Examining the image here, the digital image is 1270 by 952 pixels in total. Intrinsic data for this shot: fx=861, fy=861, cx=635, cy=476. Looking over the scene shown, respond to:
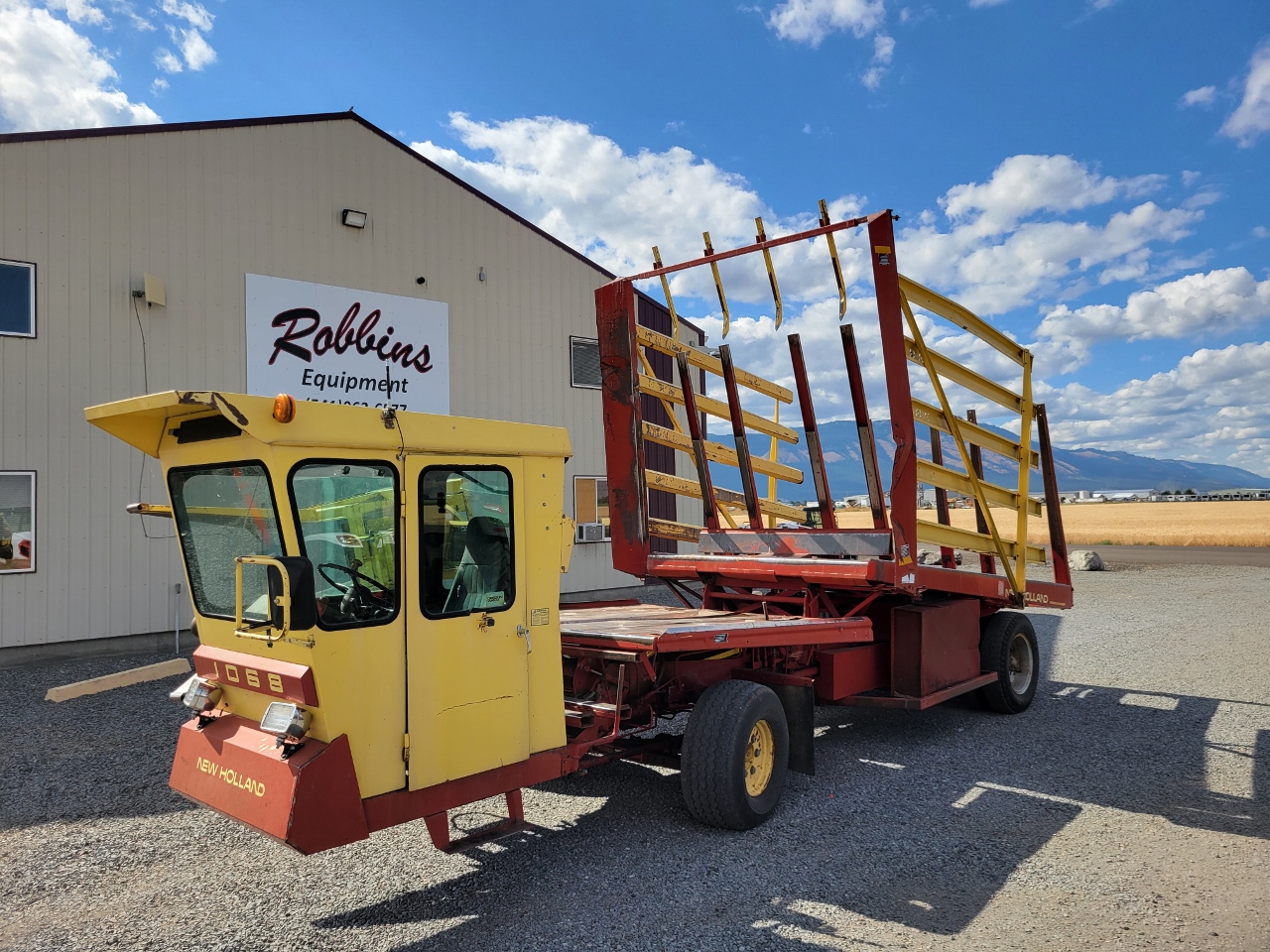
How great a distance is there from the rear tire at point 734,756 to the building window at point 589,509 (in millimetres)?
9295

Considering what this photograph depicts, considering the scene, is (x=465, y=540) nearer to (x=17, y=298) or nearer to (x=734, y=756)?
(x=734, y=756)

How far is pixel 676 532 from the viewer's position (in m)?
7.58

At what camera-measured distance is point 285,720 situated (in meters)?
3.54

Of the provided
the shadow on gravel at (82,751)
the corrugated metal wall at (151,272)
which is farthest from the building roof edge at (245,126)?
the shadow on gravel at (82,751)

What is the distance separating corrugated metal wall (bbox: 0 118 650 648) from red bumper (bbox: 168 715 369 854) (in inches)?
307

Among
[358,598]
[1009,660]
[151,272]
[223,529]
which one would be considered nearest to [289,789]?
[358,598]

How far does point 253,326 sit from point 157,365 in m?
1.25

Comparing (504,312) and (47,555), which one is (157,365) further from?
(504,312)

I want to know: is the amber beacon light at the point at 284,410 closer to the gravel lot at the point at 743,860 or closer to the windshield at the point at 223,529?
the windshield at the point at 223,529

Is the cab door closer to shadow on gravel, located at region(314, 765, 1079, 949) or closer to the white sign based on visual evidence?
shadow on gravel, located at region(314, 765, 1079, 949)

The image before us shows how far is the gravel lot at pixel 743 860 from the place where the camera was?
3840 mm

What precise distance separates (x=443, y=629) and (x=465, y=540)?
1.40 feet

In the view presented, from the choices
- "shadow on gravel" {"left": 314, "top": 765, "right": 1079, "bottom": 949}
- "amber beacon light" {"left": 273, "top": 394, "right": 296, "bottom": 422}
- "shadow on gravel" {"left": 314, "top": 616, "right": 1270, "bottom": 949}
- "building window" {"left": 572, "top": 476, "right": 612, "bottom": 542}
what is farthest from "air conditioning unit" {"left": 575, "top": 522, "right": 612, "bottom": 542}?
"amber beacon light" {"left": 273, "top": 394, "right": 296, "bottom": 422}

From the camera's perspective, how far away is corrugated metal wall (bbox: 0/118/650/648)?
32.8 ft
